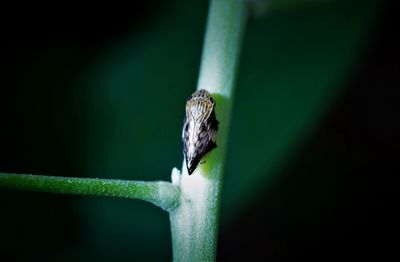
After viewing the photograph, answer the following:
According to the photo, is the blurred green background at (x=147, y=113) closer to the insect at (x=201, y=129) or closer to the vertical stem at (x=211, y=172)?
the vertical stem at (x=211, y=172)

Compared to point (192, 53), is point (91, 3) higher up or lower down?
higher up

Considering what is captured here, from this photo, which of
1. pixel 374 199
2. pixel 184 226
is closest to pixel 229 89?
pixel 184 226

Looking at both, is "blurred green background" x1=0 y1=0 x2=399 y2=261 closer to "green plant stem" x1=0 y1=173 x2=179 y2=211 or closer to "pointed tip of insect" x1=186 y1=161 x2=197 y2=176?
"pointed tip of insect" x1=186 y1=161 x2=197 y2=176

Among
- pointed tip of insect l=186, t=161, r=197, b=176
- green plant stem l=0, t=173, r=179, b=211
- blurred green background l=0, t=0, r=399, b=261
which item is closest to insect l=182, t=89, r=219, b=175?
pointed tip of insect l=186, t=161, r=197, b=176

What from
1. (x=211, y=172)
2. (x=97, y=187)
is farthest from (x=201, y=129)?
(x=97, y=187)

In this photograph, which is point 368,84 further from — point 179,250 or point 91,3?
point 179,250
